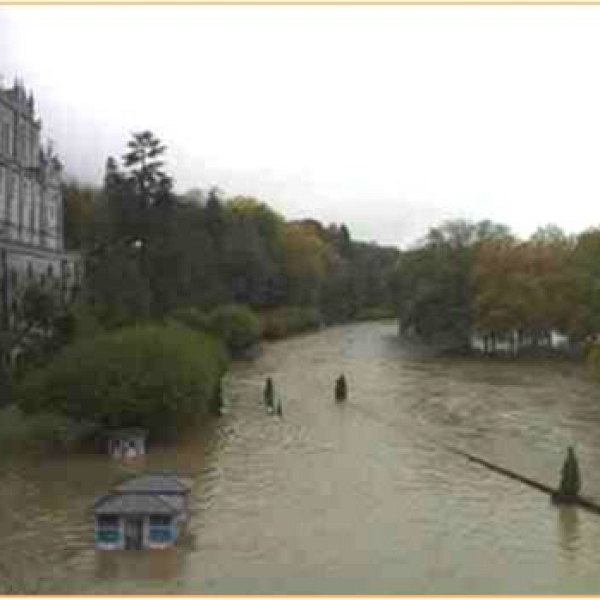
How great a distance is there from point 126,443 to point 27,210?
3634cm

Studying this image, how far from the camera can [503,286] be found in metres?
84.5

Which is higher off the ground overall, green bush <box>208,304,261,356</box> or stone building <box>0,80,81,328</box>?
stone building <box>0,80,81,328</box>

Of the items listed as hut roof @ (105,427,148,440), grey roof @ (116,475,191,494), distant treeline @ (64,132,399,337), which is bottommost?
grey roof @ (116,475,191,494)

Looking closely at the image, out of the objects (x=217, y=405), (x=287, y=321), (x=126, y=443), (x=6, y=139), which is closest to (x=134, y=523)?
(x=126, y=443)

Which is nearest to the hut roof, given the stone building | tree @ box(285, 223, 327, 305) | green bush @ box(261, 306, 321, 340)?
the stone building

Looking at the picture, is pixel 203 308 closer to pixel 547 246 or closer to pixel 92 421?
pixel 547 246

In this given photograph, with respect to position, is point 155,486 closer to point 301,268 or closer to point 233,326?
point 233,326

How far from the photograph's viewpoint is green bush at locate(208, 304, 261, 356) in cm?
7856

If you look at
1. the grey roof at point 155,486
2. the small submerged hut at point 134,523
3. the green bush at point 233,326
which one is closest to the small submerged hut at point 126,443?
the grey roof at point 155,486

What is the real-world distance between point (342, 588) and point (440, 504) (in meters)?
8.59

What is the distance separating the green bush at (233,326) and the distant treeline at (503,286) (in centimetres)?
1736

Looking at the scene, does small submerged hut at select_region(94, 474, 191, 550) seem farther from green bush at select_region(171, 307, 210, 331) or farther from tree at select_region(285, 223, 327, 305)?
tree at select_region(285, 223, 327, 305)

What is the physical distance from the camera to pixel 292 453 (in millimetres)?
38188

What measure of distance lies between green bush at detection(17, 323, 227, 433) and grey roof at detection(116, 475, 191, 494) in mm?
9391
